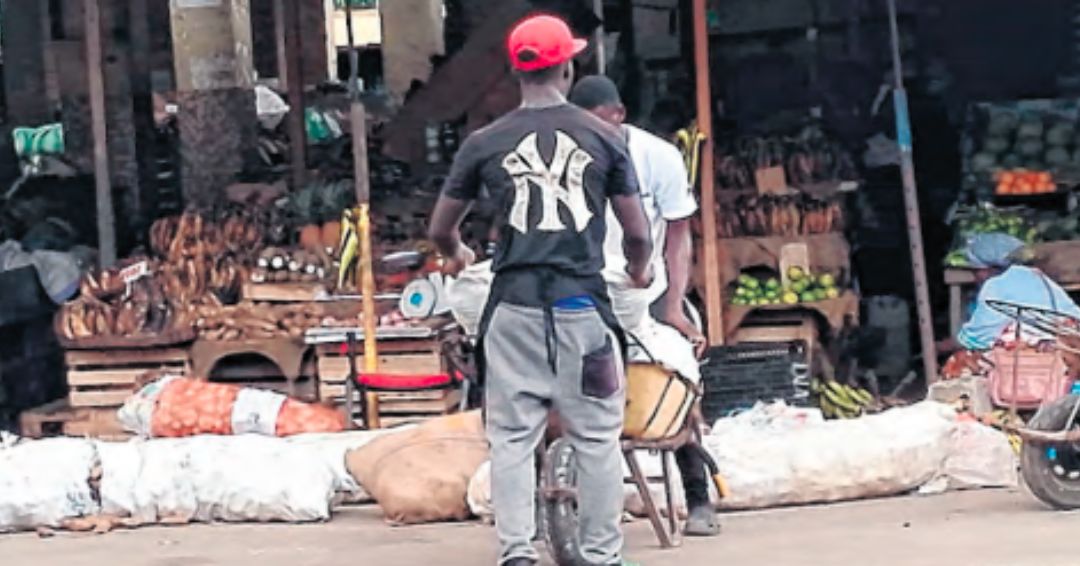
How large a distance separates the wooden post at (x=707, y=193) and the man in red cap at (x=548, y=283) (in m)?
4.07

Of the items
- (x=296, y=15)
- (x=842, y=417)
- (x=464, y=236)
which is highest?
(x=296, y=15)

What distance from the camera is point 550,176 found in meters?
6.73

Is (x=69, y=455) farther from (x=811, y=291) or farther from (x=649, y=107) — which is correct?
(x=649, y=107)

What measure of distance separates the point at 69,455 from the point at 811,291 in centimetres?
452

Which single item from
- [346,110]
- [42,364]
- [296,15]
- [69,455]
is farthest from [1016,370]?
[346,110]

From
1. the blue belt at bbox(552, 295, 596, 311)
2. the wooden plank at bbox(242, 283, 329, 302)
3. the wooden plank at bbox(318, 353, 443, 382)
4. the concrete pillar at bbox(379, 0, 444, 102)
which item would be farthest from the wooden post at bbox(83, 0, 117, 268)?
the concrete pillar at bbox(379, 0, 444, 102)

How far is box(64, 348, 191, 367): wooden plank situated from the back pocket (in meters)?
4.80

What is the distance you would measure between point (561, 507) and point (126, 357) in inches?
176

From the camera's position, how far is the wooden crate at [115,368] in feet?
36.4

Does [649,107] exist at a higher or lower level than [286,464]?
higher

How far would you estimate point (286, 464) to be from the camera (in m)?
9.13

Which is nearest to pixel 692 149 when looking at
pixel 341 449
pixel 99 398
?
pixel 341 449

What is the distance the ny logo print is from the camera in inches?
265

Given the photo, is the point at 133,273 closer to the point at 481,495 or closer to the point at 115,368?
the point at 115,368
